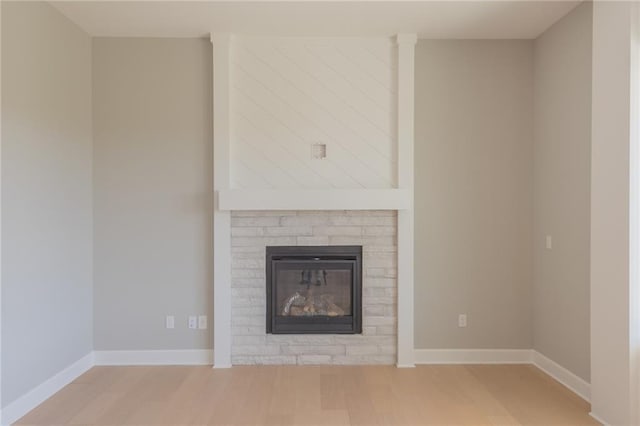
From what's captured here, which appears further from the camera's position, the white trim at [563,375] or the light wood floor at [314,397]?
the white trim at [563,375]

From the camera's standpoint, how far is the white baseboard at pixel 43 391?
2703 millimetres

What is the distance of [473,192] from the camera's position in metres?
3.73

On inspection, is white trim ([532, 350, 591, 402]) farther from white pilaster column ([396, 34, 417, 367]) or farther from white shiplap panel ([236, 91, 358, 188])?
white shiplap panel ([236, 91, 358, 188])

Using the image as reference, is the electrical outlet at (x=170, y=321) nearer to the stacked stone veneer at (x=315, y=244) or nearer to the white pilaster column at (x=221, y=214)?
the white pilaster column at (x=221, y=214)

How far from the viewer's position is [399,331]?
143 inches

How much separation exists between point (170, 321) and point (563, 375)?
10.4 feet

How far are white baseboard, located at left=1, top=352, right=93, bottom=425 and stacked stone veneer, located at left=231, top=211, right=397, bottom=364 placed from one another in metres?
1.21

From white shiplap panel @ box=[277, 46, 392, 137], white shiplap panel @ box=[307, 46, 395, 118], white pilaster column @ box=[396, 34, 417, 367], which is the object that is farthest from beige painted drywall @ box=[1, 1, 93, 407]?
white pilaster column @ box=[396, 34, 417, 367]

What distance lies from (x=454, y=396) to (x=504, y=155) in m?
2.03

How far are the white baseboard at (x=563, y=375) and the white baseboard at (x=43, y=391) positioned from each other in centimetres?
378

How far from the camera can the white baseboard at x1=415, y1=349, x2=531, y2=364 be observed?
12.1 ft

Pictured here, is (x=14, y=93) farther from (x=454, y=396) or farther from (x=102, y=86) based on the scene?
(x=454, y=396)

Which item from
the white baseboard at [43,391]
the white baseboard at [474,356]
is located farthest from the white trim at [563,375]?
the white baseboard at [43,391]

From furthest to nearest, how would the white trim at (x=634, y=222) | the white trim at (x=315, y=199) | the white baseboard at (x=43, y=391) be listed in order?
Answer: the white trim at (x=315, y=199)
the white baseboard at (x=43, y=391)
the white trim at (x=634, y=222)
